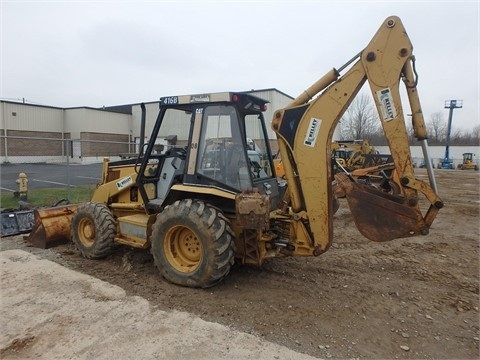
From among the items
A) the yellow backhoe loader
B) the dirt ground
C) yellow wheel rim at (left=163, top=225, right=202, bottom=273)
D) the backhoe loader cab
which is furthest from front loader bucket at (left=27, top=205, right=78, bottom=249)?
yellow wheel rim at (left=163, top=225, right=202, bottom=273)

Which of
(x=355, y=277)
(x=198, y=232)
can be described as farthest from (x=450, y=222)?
(x=198, y=232)

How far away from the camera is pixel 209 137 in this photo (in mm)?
4504

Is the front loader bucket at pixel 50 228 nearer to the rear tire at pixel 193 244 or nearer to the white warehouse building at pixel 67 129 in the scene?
the rear tire at pixel 193 244

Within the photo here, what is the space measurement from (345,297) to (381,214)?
1140 millimetres

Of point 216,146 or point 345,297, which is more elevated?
point 216,146

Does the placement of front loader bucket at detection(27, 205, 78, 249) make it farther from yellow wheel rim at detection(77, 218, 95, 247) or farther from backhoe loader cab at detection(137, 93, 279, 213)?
backhoe loader cab at detection(137, 93, 279, 213)

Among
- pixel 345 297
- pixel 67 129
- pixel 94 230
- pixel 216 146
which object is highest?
pixel 67 129

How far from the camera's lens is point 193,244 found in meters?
4.50

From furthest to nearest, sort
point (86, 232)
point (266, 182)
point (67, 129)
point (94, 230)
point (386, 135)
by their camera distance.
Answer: point (67, 129)
point (86, 232)
point (94, 230)
point (266, 182)
point (386, 135)

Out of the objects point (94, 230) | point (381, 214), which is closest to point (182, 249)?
point (94, 230)

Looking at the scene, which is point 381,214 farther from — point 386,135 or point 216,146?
point 216,146

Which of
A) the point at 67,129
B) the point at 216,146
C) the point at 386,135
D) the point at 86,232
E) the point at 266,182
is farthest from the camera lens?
the point at 67,129

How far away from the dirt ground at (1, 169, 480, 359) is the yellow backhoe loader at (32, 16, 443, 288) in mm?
396

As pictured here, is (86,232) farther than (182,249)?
Yes
